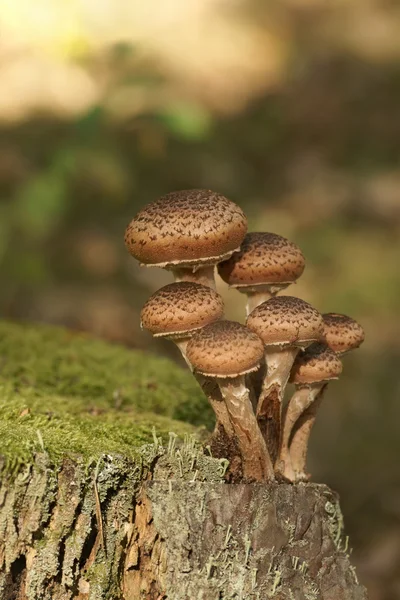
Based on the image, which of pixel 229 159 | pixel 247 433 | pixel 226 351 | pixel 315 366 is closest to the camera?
pixel 226 351

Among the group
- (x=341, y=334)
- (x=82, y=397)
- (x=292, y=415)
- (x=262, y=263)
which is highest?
(x=262, y=263)

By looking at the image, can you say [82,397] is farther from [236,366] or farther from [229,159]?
[229,159]

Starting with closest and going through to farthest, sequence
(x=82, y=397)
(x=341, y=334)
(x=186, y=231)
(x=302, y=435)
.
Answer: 1. (x=186, y=231)
2. (x=341, y=334)
3. (x=302, y=435)
4. (x=82, y=397)

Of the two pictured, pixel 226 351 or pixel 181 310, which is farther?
pixel 181 310

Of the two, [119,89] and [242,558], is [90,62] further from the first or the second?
[242,558]

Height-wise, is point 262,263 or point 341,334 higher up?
point 262,263

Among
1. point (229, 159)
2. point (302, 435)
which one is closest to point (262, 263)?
point (302, 435)
